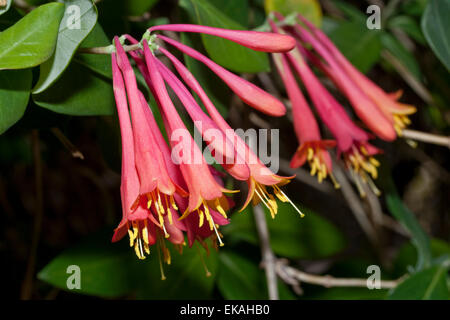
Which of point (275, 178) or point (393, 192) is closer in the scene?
point (275, 178)

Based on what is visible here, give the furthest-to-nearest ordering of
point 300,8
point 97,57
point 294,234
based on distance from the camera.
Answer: point 294,234 < point 300,8 < point 97,57

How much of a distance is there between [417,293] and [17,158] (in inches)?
38.1

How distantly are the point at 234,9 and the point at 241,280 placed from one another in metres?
0.48

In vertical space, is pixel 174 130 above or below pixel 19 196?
above

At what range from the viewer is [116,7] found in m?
0.61

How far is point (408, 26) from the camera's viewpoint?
3.47ft

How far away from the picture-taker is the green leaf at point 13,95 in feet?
1.49

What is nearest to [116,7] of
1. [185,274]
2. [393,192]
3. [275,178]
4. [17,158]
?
[275,178]

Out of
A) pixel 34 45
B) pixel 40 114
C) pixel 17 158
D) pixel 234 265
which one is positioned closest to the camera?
pixel 34 45

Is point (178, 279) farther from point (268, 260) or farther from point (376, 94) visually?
point (376, 94)

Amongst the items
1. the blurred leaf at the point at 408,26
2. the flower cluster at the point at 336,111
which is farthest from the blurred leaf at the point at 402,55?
the flower cluster at the point at 336,111

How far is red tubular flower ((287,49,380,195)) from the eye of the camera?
68 cm

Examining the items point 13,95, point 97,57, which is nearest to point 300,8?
point 97,57
